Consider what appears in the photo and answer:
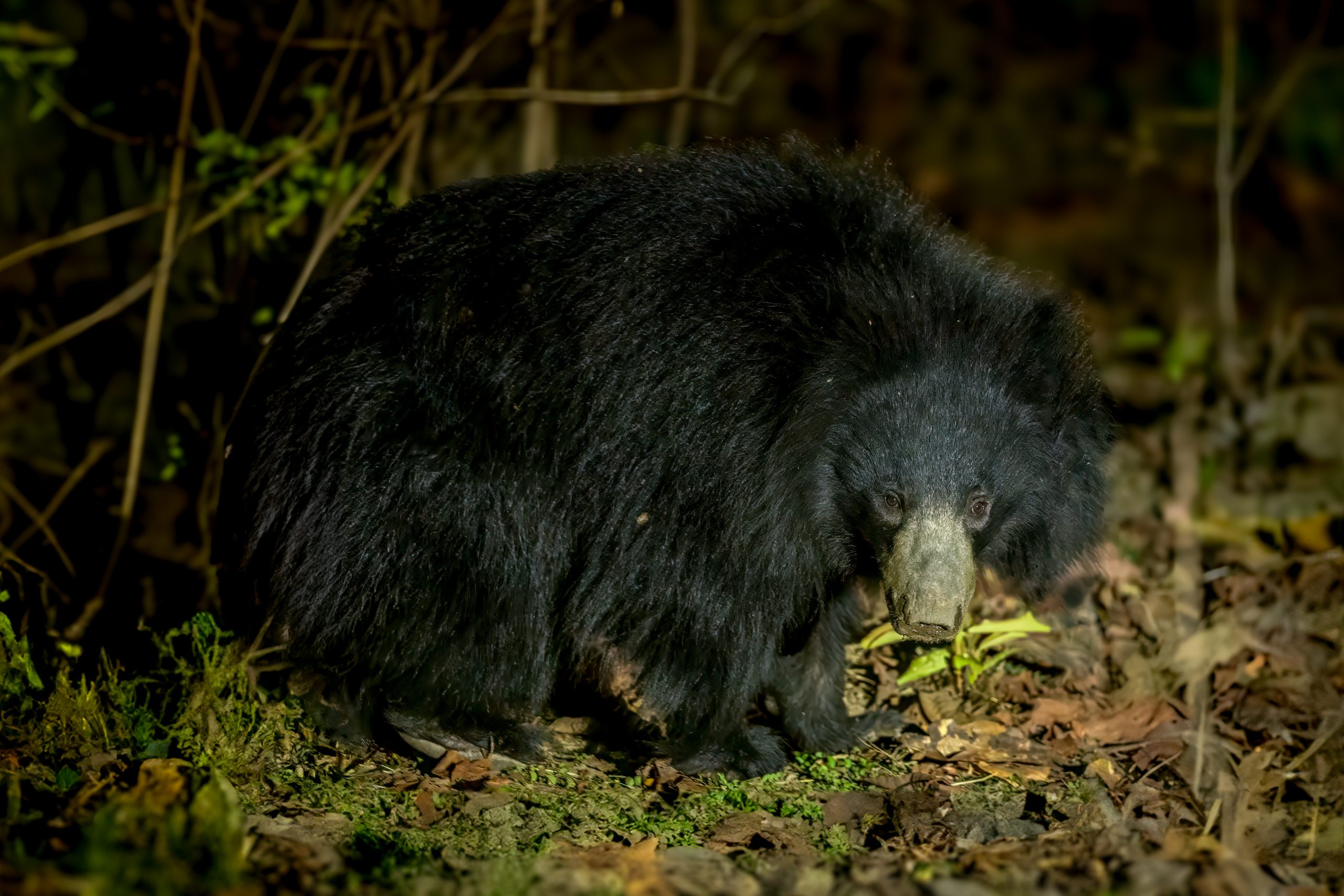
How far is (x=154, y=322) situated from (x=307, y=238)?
948mm

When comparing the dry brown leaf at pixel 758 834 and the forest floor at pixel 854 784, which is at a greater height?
the forest floor at pixel 854 784

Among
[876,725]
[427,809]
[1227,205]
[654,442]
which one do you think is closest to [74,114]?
[654,442]

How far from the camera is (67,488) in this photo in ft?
17.2

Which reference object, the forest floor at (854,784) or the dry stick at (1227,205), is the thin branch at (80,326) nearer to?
the forest floor at (854,784)

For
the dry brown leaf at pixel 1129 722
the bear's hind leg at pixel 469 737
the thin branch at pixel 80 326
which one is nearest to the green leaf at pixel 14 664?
the bear's hind leg at pixel 469 737

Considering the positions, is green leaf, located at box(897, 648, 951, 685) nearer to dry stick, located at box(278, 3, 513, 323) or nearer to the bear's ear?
the bear's ear

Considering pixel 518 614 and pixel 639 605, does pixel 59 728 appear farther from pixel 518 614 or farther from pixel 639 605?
pixel 639 605

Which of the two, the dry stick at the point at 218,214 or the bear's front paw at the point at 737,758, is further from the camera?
the dry stick at the point at 218,214

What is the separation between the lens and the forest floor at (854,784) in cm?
278

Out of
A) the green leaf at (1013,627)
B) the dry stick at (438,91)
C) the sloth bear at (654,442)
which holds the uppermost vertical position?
the dry stick at (438,91)

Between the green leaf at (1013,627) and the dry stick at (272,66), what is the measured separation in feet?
12.1

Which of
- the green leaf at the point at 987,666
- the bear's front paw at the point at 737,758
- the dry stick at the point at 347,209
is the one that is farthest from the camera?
the dry stick at the point at 347,209

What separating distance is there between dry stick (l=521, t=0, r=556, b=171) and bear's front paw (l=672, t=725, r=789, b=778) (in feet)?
9.96

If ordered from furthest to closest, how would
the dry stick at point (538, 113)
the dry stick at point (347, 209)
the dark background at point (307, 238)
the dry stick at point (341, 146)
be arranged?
the dry stick at point (538, 113) < the dark background at point (307, 238) < the dry stick at point (341, 146) < the dry stick at point (347, 209)
